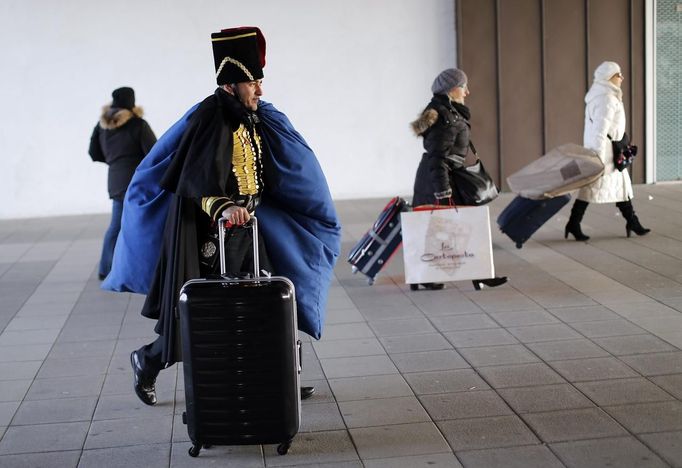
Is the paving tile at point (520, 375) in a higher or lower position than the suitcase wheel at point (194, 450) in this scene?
lower

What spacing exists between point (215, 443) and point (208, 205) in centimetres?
101

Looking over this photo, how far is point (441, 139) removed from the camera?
25.0 ft

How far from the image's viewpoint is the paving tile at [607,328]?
635cm

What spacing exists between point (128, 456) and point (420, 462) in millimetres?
1256

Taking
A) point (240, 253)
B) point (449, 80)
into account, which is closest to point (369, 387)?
point (240, 253)

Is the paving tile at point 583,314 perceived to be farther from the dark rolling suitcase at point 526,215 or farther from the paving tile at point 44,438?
the paving tile at point 44,438

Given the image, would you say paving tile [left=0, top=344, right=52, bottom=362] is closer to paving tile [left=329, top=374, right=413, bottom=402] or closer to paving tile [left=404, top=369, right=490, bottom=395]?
paving tile [left=329, top=374, right=413, bottom=402]

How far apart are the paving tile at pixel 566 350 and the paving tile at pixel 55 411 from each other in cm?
247

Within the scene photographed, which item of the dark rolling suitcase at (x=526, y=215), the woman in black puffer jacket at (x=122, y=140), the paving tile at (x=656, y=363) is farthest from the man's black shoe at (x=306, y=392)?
the dark rolling suitcase at (x=526, y=215)

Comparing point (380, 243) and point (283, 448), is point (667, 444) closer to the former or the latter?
point (283, 448)

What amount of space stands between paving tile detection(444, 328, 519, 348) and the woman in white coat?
3.34 meters

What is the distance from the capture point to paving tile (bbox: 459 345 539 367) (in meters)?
5.83

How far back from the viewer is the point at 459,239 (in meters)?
7.54

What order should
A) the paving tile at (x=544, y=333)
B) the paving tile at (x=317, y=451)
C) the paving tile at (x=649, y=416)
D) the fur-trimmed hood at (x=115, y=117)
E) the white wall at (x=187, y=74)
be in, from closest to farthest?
the paving tile at (x=317, y=451) → the paving tile at (x=649, y=416) → the paving tile at (x=544, y=333) → the fur-trimmed hood at (x=115, y=117) → the white wall at (x=187, y=74)
